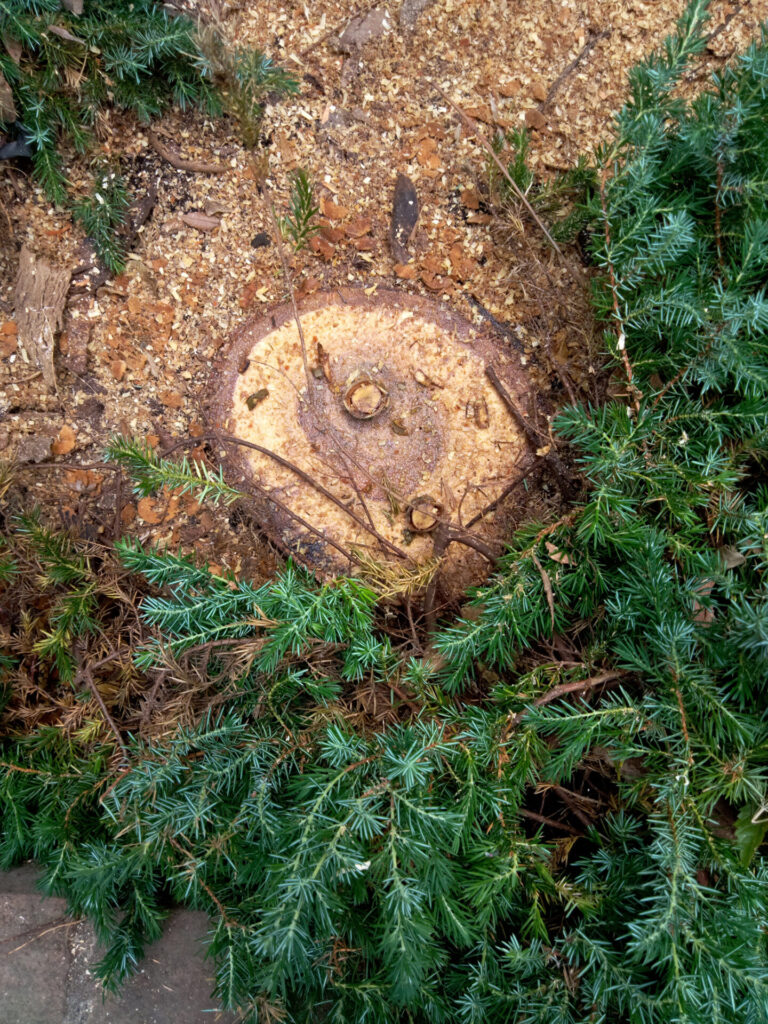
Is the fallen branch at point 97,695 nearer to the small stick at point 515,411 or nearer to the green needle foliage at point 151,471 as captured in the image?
the green needle foliage at point 151,471

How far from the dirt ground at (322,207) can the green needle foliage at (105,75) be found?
9cm

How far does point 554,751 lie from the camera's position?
182 cm

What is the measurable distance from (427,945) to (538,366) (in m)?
1.71

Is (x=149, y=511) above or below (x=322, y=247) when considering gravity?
below

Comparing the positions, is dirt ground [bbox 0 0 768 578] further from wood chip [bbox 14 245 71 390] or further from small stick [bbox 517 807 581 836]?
small stick [bbox 517 807 581 836]

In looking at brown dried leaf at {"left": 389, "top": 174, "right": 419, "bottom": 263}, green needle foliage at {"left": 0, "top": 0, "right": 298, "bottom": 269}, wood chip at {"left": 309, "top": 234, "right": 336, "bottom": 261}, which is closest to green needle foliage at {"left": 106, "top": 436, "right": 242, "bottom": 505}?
green needle foliage at {"left": 0, "top": 0, "right": 298, "bottom": 269}

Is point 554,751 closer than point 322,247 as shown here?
Yes

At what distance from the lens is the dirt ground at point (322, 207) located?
2301 mm

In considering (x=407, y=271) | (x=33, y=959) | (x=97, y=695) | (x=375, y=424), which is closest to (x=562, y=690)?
(x=375, y=424)

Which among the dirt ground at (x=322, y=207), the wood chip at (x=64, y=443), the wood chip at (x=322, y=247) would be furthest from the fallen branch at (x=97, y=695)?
the wood chip at (x=322, y=247)

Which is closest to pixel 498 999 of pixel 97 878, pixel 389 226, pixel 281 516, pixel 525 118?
pixel 97 878

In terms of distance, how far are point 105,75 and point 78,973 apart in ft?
8.93

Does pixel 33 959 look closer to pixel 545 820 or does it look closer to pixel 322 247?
pixel 545 820

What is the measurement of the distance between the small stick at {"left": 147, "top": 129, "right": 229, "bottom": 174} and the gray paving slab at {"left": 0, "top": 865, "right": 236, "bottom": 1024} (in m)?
2.32
